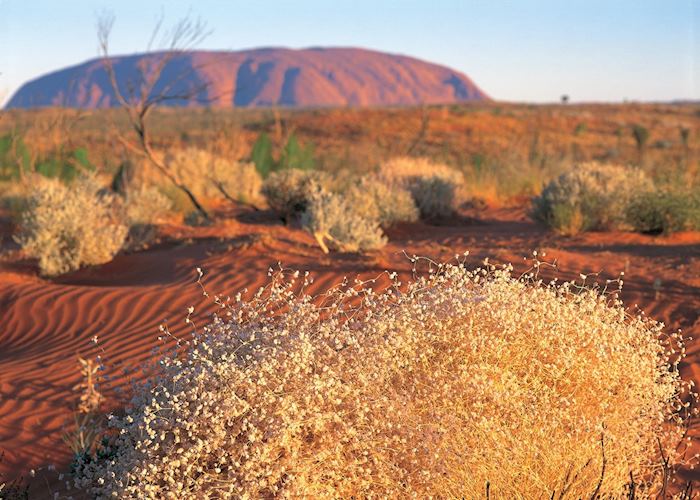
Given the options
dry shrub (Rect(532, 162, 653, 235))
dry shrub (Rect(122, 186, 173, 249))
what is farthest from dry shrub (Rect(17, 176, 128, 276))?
dry shrub (Rect(532, 162, 653, 235))

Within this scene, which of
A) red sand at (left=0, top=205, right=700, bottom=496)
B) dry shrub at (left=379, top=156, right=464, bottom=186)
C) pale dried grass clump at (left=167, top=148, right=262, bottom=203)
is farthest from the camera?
pale dried grass clump at (left=167, top=148, right=262, bottom=203)

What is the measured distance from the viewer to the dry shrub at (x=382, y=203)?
46.9 feet

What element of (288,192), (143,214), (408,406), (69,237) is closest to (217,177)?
(288,192)

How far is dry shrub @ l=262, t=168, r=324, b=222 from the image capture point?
51.2 ft

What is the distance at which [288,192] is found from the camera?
51.2 ft

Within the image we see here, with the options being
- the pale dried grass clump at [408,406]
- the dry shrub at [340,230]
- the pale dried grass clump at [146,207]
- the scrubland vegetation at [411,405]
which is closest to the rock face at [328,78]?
the pale dried grass clump at [146,207]

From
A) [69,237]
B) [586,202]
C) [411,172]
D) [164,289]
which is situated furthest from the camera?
[411,172]

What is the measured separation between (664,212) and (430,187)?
4.58 metres

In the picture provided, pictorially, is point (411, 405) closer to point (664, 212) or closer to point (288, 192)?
point (664, 212)

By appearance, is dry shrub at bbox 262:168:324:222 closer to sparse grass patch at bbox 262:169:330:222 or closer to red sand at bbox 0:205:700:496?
sparse grass patch at bbox 262:169:330:222

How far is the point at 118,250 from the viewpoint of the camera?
41.4ft

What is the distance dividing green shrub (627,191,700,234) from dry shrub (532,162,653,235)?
165mm

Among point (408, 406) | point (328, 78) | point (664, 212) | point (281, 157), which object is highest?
point (328, 78)

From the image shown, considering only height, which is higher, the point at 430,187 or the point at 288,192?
the point at 288,192
